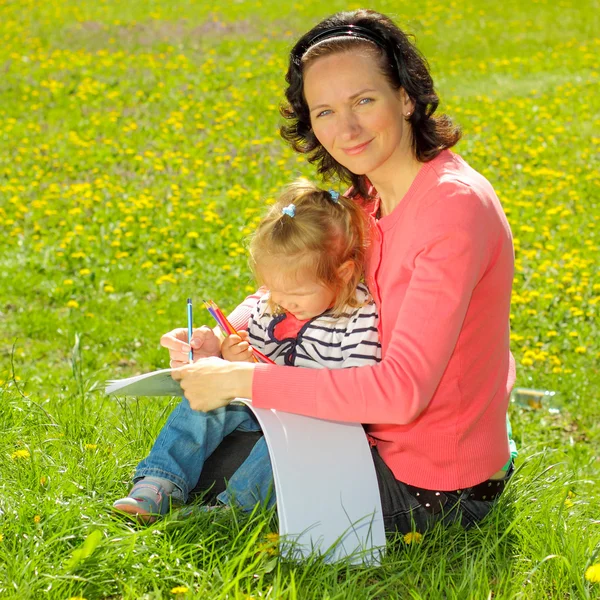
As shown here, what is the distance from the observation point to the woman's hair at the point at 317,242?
2.46m

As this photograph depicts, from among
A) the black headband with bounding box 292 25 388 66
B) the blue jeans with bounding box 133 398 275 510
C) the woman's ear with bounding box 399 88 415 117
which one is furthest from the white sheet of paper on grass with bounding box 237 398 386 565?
the black headband with bounding box 292 25 388 66

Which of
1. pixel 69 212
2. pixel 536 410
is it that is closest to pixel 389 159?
pixel 536 410

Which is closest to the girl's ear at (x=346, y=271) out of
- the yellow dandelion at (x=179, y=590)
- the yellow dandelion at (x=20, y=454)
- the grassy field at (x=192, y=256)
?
the grassy field at (x=192, y=256)

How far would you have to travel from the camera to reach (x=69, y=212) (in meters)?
5.95

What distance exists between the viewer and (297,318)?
2.62 metres

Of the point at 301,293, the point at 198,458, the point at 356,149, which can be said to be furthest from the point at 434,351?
the point at 198,458

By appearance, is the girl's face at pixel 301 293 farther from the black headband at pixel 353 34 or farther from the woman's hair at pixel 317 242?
the black headband at pixel 353 34

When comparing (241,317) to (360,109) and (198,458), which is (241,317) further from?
(360,109)

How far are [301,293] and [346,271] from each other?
146 millimetres

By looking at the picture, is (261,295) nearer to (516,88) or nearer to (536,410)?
(536,410)

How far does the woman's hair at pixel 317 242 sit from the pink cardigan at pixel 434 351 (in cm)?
7

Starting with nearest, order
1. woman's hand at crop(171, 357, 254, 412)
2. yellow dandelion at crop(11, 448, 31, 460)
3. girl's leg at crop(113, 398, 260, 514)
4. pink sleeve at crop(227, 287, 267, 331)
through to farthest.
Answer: woman's hand at crop(171, 357, 254, 412)
girl's leg at crop(113, 398, 260, 514)
yellow dandelion at crop(11, 448, 31, 460)
pink sleeve at crop(227, 287, 267, 331)

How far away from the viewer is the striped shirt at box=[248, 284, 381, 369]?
2.36 m

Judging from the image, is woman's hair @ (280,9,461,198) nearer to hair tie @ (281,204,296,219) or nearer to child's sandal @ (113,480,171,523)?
hair tie @ (281,204,296,219)
